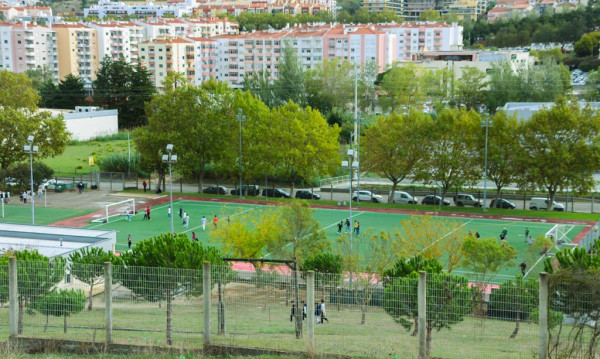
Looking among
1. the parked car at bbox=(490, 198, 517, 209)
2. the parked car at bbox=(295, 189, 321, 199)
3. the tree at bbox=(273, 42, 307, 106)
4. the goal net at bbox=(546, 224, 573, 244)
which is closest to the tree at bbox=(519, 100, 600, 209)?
the parked car at bbox=(490, 198, 517, 209)

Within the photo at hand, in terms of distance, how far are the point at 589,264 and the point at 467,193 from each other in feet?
124

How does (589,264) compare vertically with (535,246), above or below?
above

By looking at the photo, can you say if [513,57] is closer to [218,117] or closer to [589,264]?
[218,117]

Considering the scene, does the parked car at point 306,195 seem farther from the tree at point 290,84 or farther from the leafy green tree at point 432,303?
the leafy green tree at point 432,303

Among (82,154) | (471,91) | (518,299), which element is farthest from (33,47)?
(518,299)

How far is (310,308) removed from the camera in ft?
51.1

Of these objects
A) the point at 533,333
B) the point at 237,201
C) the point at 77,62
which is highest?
the point at 77,62

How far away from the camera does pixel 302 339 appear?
16203mm

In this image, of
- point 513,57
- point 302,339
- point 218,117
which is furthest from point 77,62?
point 302,339

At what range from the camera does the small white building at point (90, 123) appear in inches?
3282

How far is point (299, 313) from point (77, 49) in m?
136

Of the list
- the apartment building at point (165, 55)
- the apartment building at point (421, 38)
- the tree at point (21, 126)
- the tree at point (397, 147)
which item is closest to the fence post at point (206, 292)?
the tree at point (397, 147)

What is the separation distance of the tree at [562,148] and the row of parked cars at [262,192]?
1578cm

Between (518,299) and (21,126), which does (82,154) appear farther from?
(518,299)
